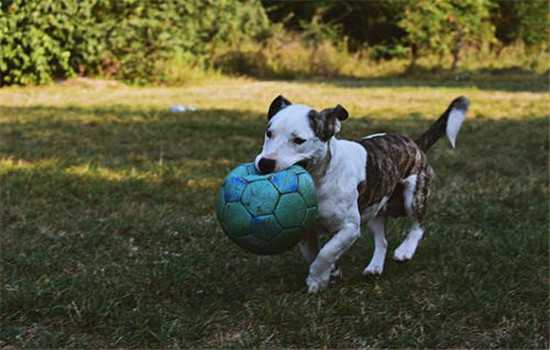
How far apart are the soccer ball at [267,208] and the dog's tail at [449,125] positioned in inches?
61.0

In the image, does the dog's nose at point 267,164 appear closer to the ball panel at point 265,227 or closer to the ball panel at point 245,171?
the ball panel at point 245,171

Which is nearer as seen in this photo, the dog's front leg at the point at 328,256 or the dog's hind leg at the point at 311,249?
the dog's front leg at the point at 328,256

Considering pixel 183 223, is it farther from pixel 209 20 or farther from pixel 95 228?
pixel 209 20

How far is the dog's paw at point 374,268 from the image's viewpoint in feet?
12.9

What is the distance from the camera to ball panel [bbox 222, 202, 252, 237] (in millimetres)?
3207

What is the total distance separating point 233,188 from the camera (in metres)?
3.27

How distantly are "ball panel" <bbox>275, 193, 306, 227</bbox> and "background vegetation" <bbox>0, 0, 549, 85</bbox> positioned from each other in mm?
10991

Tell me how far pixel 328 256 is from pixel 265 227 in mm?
486

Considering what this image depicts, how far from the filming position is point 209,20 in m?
16.6

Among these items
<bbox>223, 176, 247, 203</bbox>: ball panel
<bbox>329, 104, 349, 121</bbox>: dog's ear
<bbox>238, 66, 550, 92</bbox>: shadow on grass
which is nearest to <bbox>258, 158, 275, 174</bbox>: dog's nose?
<bbox>223, 176, 247, 203</bbox>: ball panel

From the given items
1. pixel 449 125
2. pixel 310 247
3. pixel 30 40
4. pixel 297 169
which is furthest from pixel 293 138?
pixel 30 40

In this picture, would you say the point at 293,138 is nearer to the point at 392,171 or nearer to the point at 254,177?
the point at 254,177

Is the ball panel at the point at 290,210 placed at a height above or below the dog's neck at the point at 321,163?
below

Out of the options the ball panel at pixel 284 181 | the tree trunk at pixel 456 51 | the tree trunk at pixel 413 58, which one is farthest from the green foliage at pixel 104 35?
the ball panel at pixel 284 181
